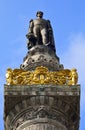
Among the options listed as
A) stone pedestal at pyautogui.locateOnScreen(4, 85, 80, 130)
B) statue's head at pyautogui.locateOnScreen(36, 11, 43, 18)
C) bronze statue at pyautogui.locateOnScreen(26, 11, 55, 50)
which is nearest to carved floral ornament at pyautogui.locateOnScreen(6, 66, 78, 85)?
stone pedestal at pyautogui.locateOnScreen(4, 85, 80, 130)

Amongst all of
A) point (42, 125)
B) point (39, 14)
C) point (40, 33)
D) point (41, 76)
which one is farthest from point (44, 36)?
point (42, 125)

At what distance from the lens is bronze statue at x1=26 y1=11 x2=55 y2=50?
44656mm

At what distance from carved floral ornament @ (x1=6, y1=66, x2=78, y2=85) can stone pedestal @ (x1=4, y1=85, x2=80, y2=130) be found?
0.67m

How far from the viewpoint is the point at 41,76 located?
4003cm

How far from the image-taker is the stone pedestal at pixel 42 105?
38100 millimetres

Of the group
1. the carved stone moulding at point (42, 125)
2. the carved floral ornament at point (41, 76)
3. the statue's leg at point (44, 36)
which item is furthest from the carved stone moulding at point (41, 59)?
the carved stone moulding at point (42, 125)

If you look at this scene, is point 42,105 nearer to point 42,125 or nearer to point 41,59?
point 42,125

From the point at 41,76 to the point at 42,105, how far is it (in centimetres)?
218

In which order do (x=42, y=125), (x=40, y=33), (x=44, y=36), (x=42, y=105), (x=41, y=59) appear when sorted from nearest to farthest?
(x=42, y=125) < (x=42, y=105) < (x=41, y=59) < (x=44, y=36) < (x=40, y=33)

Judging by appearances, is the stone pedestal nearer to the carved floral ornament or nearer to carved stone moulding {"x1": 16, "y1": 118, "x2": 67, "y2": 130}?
Answer: carved stone moulding {"x1": 16, "y1": 118, "x2": 67, "y2": 130}

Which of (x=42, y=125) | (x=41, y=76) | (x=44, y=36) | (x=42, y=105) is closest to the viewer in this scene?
(x=42, y=125)

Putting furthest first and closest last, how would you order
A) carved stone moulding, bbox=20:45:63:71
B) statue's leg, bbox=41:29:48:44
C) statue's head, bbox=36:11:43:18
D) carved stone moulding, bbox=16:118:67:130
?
statue's head, bbox=36:11:43:18, statue's leg, bbox=41:29:48:44, carved stone moulding, bbox=20:45:63:71, carved stone moulding, bbox=16:118:67:130

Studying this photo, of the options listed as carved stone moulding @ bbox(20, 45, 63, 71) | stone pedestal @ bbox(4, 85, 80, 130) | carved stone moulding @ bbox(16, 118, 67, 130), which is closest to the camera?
carved stone moulding @ bbox(16, 118, 67, 130)

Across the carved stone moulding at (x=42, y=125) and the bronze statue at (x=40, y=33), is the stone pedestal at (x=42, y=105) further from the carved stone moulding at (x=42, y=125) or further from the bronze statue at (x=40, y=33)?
the bronze statue at (x=40, y=33)
